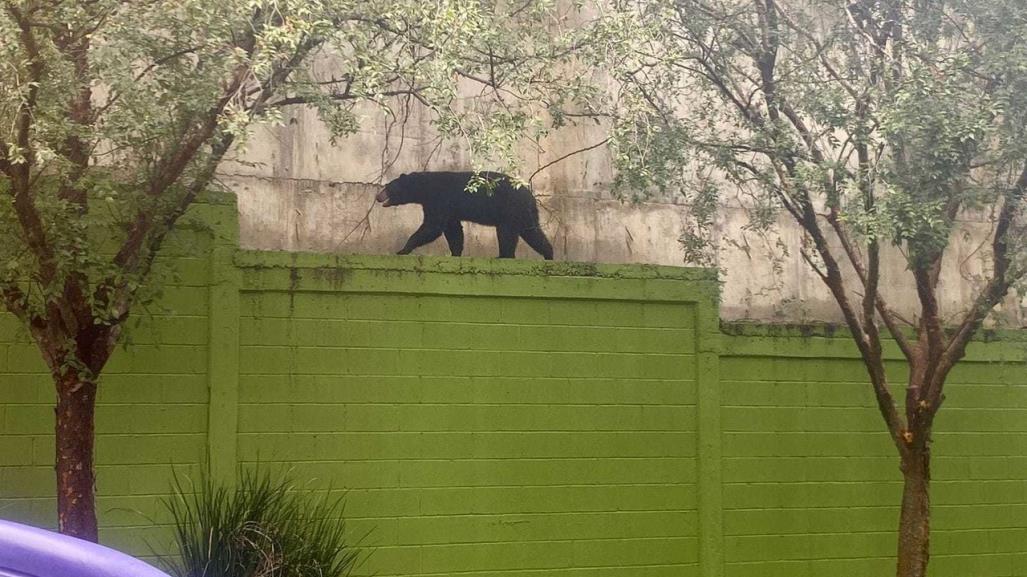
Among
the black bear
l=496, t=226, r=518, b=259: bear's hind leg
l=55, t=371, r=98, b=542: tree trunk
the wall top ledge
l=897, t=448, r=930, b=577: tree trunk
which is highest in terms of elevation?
the black bear

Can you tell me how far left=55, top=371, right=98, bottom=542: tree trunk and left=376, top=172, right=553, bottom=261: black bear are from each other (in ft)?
9.69

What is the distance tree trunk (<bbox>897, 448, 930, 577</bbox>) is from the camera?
6.91 metres

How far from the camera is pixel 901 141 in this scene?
257 inches

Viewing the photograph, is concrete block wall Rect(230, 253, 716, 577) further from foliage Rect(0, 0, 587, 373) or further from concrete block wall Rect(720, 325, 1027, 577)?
foliage Rect(0, 0, 587, 373)

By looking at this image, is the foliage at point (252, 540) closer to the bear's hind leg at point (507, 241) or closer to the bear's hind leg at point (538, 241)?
the bear's hind leg at point (507, 241)

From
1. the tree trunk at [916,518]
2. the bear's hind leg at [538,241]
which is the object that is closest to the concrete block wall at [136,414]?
the bear's hind leg at [538,241]

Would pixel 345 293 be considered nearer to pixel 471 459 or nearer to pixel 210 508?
pixel 471 459

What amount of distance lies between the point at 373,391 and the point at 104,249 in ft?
6.65

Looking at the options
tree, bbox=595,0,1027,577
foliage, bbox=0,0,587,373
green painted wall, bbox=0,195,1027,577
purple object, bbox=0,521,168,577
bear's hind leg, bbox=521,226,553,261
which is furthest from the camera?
bear's hind leg, bbox=521,226,553,261

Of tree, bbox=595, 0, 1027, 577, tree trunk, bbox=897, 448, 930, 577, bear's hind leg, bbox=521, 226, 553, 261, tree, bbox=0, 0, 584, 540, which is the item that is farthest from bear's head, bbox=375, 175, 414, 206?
tree trunk, bbox=897, 448, 930, 577

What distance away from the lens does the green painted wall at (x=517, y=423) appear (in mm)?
6855

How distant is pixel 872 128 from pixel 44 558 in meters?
5.85

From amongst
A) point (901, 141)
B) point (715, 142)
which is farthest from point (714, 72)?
point (901, 141)

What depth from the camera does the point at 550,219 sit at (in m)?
8.38
